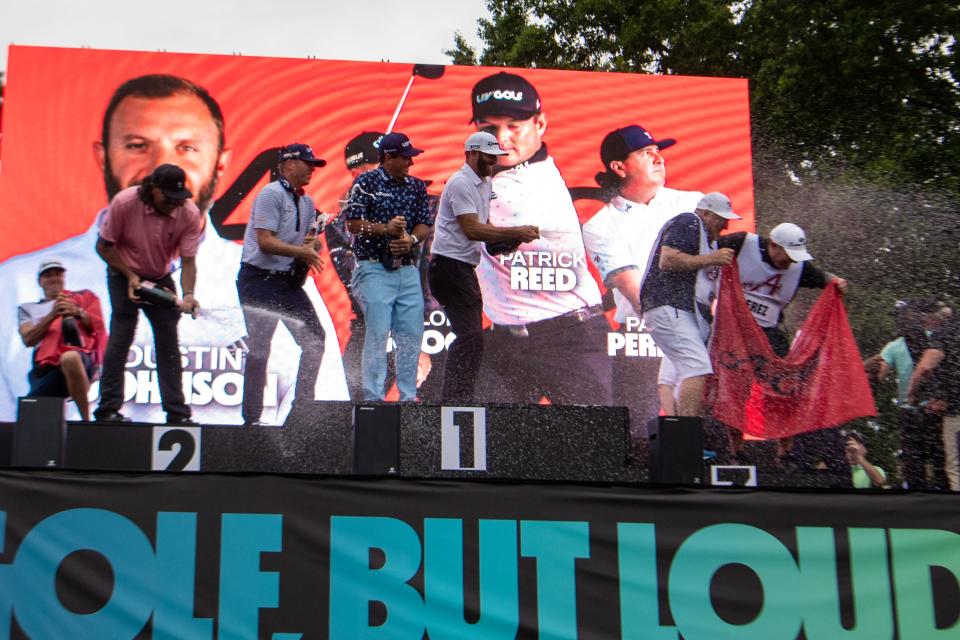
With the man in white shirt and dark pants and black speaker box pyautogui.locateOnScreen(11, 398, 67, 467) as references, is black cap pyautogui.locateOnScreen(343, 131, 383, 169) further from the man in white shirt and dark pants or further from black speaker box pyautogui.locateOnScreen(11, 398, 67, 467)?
black speaker box pyautogui.locateOnScreen(11, 398, 67, 467)

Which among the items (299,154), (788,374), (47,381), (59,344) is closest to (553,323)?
(788,374)

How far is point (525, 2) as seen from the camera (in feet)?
69.4

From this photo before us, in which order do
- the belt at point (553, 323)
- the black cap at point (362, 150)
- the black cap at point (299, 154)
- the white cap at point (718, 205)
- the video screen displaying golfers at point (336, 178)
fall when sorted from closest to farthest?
the black cap at point (299, 154) → the white cap at point (718, 205) → the video screen displaying golfers at point (336, 178) → the belt at point (553, 323) → the black cap at point (362, 150)

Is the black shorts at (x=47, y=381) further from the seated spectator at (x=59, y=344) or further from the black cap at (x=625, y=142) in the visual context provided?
the black cap at (x=625, y=142)

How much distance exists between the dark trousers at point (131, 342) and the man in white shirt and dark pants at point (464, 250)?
174cm

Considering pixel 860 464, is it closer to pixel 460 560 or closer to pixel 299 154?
pixel 299 154

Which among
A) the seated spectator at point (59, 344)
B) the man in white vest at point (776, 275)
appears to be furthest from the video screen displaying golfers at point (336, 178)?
the man in white vest at point (776, 275)

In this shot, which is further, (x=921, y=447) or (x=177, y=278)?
(x=177, y=278)

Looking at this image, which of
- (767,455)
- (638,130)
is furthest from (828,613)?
(638,130)

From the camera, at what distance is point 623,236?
1045cm

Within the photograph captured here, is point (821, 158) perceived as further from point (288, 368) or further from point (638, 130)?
point (288, 368)

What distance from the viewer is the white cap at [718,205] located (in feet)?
29.5

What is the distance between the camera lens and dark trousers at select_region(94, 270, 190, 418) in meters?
6.60

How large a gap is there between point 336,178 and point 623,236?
2.43 meters
